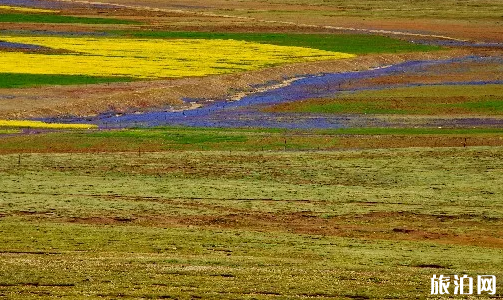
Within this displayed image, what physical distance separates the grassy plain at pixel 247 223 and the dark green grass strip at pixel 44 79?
881 inches

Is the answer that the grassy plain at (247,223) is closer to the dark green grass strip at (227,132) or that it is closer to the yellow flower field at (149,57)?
the dark green grass strip at (227,132)

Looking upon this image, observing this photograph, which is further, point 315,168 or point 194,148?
point 194,148

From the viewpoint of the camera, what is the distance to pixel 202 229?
29.2 meters

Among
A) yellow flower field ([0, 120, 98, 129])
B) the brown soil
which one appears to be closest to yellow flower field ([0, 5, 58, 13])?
yellow flower field ([0, 120, 98, 129])

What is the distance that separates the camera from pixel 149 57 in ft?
270

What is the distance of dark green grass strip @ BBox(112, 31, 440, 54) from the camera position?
9412cm

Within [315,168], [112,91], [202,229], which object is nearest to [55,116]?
[112,91]

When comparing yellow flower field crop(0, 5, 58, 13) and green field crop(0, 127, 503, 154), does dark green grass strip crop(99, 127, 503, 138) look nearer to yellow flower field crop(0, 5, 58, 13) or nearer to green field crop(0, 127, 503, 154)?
green field crop(0, 127, 503, 154)

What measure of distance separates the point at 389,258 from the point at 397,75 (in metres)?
53.8

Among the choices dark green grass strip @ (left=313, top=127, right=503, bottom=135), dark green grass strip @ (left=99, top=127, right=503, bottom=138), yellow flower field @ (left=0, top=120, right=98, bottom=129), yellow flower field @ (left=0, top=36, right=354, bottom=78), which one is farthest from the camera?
yellow flower field @ (left=0, top=36, right=354, bottom=78)

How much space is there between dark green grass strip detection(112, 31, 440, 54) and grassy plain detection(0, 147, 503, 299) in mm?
50452

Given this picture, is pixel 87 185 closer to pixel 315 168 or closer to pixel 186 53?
pixel 315 168

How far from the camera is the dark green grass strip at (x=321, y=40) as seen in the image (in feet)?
309

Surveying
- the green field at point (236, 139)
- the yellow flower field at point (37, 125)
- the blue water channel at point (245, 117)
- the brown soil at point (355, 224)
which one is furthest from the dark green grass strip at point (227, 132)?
the brown soil at point (355, 224)
